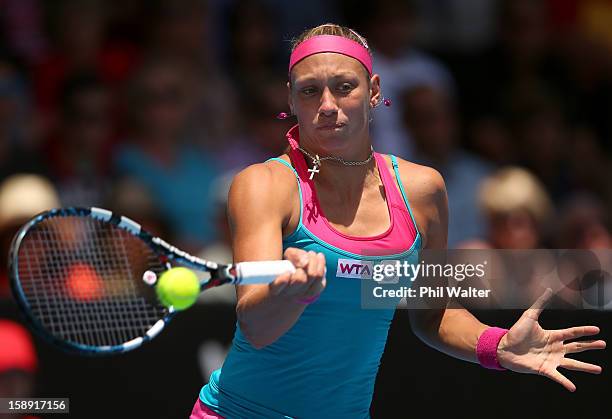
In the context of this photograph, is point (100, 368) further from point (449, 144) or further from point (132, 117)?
point (449, 144)

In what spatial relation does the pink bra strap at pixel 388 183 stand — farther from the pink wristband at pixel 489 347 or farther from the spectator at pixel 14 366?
the spectator at pixel 14 366

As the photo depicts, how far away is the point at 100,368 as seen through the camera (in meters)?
5.62

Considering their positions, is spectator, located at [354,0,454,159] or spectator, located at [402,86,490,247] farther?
spectator, located at [354,0,454,159]

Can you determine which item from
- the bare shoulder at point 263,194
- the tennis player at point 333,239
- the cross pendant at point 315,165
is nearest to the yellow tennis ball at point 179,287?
the tennis player at point 333,239

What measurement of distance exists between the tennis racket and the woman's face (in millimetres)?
601

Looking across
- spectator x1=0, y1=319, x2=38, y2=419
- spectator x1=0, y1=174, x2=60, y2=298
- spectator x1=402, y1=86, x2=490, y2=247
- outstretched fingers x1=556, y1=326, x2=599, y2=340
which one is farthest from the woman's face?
spectator x1=402, y1=86, x2=490, y2=247

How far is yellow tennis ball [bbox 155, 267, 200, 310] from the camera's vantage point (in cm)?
360

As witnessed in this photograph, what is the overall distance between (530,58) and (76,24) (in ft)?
10.6

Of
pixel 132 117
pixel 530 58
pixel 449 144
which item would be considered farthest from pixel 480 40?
pixel 132 117

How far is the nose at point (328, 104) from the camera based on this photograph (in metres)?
3.95

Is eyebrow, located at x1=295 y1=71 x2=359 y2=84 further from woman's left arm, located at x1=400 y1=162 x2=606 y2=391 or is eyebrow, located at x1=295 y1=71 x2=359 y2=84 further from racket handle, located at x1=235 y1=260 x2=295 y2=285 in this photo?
racket handle, located at x1=235 y1=260 x2=295 y2=285

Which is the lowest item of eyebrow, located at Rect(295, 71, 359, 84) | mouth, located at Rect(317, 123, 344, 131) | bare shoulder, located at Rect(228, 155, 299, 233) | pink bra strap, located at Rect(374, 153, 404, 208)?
bare shoulder, located at Rect(228, 155, 299, 233)

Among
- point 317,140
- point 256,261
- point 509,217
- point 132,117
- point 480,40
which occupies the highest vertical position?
point 480,40

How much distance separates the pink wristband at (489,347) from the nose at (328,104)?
96cm
